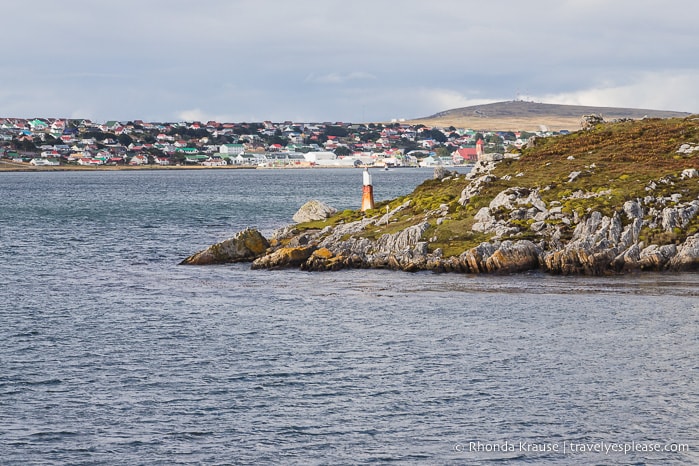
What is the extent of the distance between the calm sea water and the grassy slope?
6195 mm

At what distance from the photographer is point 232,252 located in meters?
62.7

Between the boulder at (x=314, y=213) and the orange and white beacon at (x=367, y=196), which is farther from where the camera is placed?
the boulder at (x=314, y=213)

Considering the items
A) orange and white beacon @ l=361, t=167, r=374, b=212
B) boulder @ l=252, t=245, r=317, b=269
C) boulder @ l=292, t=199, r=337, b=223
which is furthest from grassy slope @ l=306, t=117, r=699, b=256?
boulder @ l=252, t=245, r=317, b=269

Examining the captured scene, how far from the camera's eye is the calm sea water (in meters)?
25.5

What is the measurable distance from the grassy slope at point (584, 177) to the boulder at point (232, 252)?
7365 millimetres

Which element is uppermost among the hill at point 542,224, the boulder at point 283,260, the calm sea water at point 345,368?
the hill at point 542,224

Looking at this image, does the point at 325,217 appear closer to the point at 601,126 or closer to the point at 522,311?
the point at 601,126

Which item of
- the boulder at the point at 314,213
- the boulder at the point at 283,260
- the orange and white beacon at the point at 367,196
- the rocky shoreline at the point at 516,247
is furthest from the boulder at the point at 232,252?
the boulder at the point at 314,213

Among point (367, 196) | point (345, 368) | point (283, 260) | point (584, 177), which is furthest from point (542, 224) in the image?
point (345, 368)

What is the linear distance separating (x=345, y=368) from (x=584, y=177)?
119 feet

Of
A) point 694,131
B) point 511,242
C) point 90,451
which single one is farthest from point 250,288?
point 694,131

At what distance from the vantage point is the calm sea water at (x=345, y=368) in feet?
83.7

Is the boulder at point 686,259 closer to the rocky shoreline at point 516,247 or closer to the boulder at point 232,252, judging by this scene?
the rocky shoreline at point 516,247

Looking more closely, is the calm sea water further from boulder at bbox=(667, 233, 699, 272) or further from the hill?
the hill
